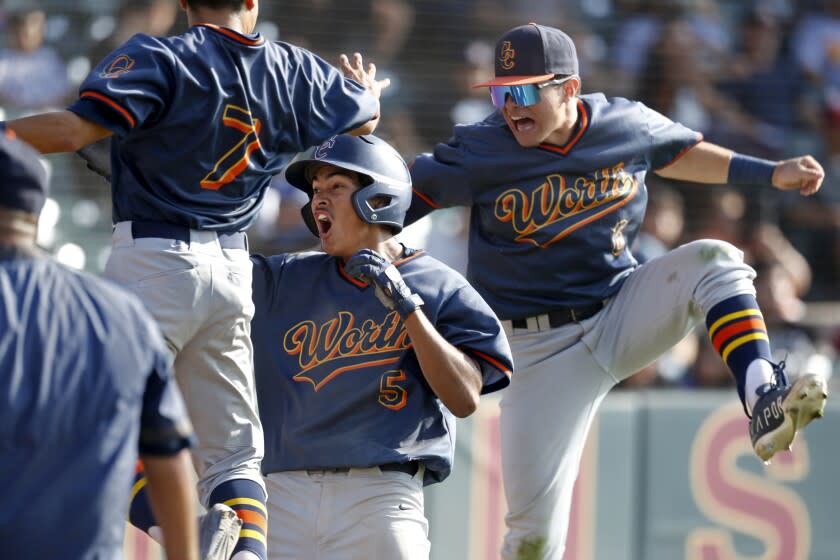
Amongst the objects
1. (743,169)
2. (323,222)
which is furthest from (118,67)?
(743,169)

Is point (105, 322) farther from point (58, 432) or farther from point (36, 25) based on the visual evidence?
point (36, 25)

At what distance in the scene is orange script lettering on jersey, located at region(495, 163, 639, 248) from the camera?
5.03 metres

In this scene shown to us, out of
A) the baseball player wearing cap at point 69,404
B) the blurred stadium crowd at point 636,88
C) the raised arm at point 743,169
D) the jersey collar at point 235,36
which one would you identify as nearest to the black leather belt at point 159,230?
the jersey collar at point 235,36

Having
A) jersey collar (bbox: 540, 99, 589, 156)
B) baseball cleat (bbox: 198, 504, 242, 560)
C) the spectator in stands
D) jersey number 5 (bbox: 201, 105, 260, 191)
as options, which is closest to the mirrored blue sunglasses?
jersey collar (bbox: 540, 99, 589, 156)

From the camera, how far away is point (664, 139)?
5.18 m

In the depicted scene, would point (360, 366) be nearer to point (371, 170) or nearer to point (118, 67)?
point (371, 170)

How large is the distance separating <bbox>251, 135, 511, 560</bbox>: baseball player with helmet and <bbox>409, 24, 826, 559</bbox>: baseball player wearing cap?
2.23 feet

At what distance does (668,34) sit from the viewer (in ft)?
33.6

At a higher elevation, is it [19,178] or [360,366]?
[19,178]

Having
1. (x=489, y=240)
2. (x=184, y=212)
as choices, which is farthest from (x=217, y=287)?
(x=489, y=240)

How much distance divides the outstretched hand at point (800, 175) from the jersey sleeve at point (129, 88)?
2.34 m

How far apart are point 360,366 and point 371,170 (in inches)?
23.9

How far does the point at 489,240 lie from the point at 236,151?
1405 mm

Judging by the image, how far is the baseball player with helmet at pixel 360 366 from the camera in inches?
163
